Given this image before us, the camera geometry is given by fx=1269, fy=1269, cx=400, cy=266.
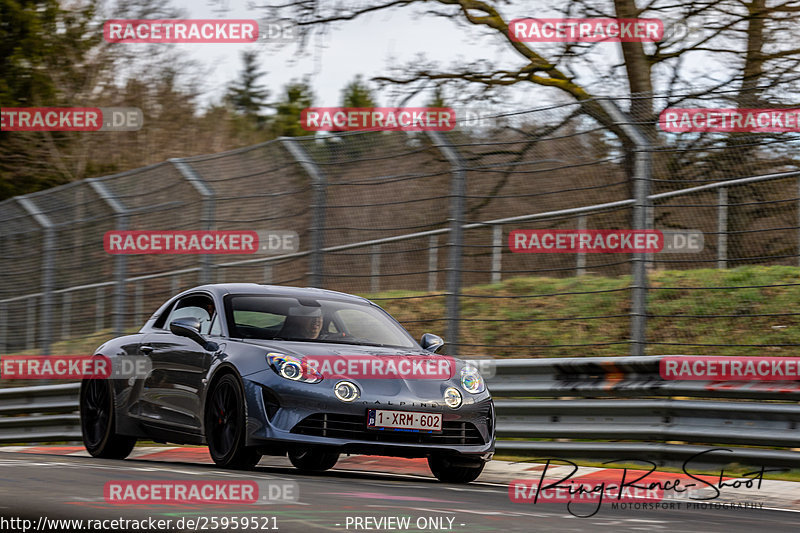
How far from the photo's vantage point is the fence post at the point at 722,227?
9.55 m

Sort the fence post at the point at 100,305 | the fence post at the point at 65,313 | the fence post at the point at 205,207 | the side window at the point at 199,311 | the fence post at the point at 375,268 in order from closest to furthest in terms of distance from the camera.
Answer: the side window at the point at 199,311, the fence post at the point at 375,268, the fence post at the point at 205,207, the fence post at the point at 100,305, the fence post at the point at 65,313

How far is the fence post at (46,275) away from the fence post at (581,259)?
24.1 feet

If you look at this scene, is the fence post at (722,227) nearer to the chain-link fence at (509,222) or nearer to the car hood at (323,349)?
the chain-link fence at (509,222)

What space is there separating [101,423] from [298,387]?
3024mm

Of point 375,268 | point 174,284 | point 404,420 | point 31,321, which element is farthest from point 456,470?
point 31,321

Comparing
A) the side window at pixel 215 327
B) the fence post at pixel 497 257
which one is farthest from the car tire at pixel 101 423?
the fence post at pixel 497 257

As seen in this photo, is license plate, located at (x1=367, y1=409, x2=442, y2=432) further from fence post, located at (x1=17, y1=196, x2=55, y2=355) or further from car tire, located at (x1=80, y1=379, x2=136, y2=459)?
fence post, located at (x1=17, y1=196, x2=55, y2=355)

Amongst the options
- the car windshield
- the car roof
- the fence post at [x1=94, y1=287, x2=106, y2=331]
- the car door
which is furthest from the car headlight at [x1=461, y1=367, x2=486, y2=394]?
the fence post at [x1=94, y1=287, x2=106, y2=331]

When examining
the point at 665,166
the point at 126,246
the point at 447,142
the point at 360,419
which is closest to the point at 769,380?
the point at 665,166

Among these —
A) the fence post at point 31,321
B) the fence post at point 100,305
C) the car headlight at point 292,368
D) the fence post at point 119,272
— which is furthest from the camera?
the fence post at point 31,321

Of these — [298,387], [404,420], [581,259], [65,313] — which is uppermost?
[581,259]

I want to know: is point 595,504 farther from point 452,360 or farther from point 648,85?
point 648,85

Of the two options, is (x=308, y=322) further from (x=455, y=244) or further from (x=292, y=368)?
(x=455, y=244)

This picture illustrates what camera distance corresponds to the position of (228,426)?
26.8 feet
